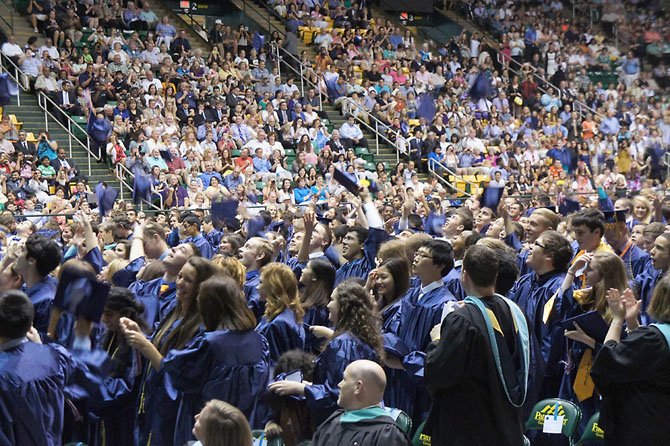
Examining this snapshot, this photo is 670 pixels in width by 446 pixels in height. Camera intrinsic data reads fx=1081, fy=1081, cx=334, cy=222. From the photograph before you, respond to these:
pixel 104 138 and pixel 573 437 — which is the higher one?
pixel 104 138

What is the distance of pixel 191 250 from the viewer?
766cm

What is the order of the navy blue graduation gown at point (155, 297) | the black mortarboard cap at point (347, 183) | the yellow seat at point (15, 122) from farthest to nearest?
1. the yellow seat at point (15, 122)
2. the black mortarboard cap at point (347, 183)
3. the navy blue graduation gown at point (155, 297)

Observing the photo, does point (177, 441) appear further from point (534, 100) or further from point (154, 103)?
point (534, 100)

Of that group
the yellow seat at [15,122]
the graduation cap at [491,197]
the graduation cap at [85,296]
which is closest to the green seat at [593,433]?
the graduation cap at [85,296]

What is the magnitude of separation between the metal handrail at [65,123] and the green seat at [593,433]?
14.9m

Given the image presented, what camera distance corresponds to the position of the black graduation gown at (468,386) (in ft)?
17.6

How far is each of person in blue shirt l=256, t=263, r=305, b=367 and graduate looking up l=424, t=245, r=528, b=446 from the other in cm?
145

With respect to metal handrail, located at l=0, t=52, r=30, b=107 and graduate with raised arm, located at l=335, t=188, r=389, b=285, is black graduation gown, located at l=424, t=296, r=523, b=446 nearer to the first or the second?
graduate with raised arm, located at l=335, t=188, r=389, b=285

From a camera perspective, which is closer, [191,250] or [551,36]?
[191,250]

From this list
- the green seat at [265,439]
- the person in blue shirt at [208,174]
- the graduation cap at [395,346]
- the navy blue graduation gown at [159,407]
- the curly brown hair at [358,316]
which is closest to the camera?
Answer: the green seat at [265,439]

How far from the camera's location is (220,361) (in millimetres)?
5789

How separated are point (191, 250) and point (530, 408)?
2812 mm

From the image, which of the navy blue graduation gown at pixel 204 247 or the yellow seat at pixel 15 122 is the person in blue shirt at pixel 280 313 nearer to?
the navy blue graduation gown at pixel 204 247

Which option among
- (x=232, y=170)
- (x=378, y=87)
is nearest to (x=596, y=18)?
(x=378, y=87)
